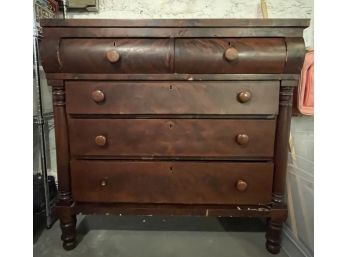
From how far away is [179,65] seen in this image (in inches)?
38.9

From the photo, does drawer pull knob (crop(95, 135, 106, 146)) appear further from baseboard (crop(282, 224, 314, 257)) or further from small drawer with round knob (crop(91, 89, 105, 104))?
baseboard (crop(282, 224, 314, 257))

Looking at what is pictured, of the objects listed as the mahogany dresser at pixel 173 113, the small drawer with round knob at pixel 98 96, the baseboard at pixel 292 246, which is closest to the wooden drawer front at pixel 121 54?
the mahogany dresser at pixel 173 113

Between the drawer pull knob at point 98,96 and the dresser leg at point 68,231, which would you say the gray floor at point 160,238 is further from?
the drawer pull knob at point 98,96

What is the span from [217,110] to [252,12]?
89 cm

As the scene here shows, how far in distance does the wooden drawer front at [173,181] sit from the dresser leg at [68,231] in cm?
14

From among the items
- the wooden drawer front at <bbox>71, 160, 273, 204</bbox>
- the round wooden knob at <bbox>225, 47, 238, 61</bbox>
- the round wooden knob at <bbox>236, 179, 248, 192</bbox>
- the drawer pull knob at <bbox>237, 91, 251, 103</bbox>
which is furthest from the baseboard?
the round wooden knob at <bbox>225, 47, 238, 61</bbox>

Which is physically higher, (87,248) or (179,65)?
(179,65)

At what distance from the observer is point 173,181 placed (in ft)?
3.53

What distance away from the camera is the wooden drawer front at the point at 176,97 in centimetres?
101

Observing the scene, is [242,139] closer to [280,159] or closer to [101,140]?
[280,159]

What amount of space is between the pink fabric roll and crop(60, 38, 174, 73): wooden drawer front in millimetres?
802
